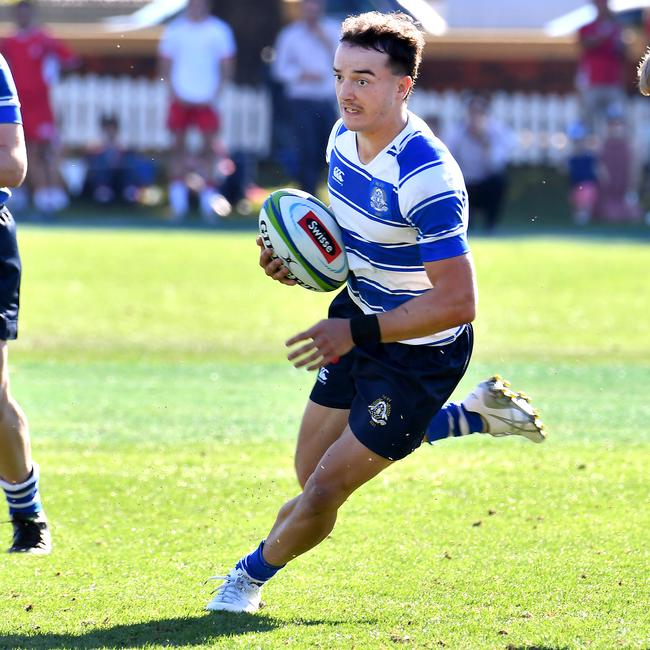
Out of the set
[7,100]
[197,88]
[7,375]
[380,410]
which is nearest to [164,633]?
[380,410]

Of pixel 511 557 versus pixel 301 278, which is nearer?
pixel 301 278

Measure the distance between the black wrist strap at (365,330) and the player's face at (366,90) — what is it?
2.35 ft

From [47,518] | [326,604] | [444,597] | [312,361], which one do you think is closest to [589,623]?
[444,597]

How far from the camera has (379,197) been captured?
4.92 m

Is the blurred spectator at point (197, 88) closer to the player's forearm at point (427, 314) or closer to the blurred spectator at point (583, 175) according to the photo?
the blurred spectator at point (583, 175)

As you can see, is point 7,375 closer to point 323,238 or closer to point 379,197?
point 323,238

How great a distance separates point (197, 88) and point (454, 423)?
13.5 metres

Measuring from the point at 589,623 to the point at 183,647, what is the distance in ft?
4.56

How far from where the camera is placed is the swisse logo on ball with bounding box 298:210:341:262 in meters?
5.14

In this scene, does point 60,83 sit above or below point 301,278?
below

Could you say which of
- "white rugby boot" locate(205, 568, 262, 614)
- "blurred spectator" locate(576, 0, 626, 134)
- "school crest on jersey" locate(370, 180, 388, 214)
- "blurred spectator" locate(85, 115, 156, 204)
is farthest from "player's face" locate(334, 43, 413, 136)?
"blurred spectator" locate(85, 115, 156, 204)

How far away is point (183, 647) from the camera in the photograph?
4.62m

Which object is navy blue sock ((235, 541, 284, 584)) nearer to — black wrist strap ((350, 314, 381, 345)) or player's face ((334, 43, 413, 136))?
black wrist strap ((350, 314, 381, 345))

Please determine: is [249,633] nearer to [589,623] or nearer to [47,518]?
[589,623]
